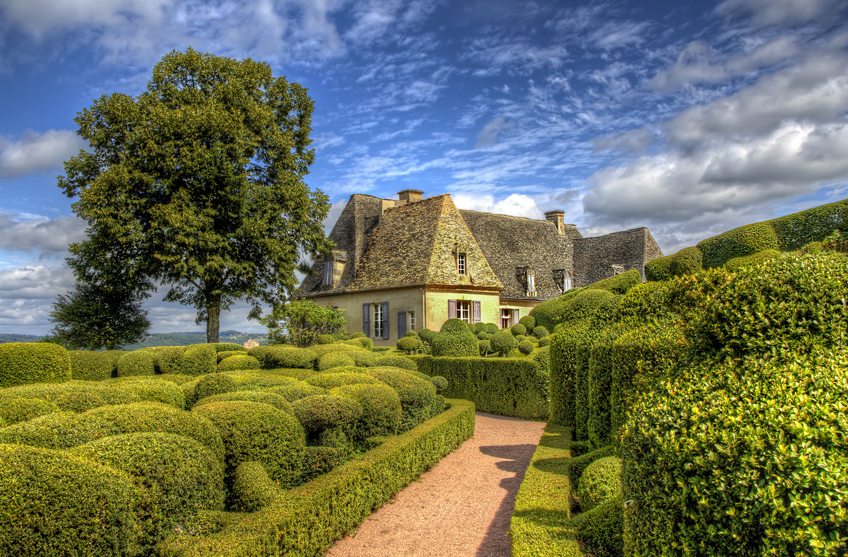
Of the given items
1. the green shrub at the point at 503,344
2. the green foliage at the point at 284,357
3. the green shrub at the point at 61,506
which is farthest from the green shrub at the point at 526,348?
the green shrub at the point at 61,506

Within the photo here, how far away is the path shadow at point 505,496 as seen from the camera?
5598 millimetres

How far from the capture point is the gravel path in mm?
5609

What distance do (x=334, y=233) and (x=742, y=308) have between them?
94.6 ft

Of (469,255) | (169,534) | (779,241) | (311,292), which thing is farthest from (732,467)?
(311,292)

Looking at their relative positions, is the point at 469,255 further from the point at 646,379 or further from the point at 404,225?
the point at 646,379

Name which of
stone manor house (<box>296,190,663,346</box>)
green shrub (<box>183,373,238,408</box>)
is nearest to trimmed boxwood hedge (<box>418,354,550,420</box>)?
green shrub (<box>183,373,238,408</box>)

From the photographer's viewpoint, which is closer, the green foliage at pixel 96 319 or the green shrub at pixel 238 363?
the green shrub at pixel 238 363

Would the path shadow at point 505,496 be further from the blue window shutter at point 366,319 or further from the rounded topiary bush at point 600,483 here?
the blue window shutter at point 366,319

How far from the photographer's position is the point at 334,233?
3078cm

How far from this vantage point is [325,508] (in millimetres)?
5320

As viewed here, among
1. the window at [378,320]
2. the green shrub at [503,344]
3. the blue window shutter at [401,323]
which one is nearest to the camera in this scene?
the green shrub at [503,344]

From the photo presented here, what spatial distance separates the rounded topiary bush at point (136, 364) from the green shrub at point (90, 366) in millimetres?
380

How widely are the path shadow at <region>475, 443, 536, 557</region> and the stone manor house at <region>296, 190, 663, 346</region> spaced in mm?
14252

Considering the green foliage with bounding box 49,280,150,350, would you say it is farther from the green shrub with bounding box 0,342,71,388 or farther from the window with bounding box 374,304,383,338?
the green shrub with bounding box 0,342,71,388
